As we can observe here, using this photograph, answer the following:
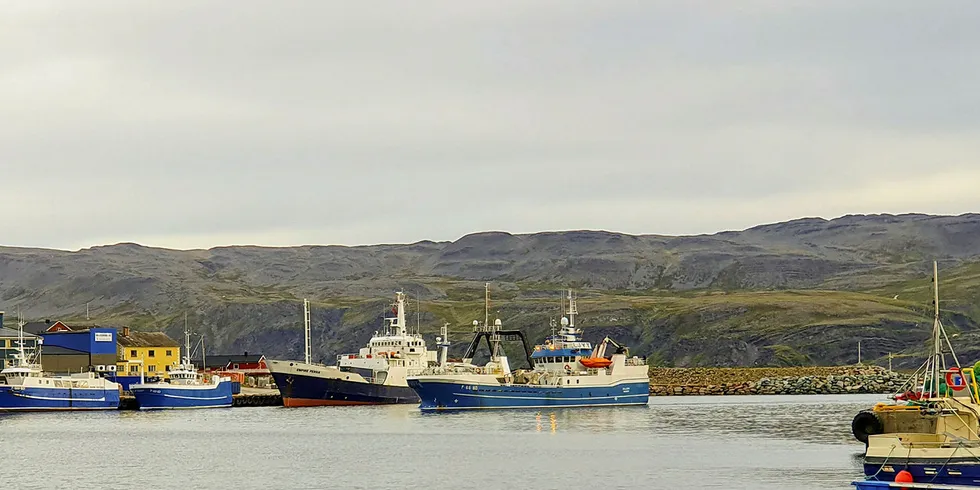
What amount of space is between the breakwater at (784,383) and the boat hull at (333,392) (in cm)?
3857

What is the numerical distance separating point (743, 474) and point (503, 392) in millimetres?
57177

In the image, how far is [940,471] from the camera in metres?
40.5

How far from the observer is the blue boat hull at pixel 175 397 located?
12862 centimetres

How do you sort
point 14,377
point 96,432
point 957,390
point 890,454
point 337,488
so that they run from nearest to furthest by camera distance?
1. point 890,454
2. point 957,390
3. point 337,488
4. point 96,432
5. point 14,377

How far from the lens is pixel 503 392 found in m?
114

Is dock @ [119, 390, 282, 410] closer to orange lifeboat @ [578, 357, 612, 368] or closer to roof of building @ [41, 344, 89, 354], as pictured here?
roof of building @ [41, 344, 89, 354]

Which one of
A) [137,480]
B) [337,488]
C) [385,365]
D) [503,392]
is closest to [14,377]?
[385,365]

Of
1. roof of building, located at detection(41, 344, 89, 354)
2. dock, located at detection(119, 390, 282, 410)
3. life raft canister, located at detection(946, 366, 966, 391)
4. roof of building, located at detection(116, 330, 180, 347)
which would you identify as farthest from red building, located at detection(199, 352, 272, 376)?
life raft canister, located at detection(946, 366, 966, 391)

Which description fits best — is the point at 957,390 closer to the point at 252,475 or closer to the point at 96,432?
the point at 252,475

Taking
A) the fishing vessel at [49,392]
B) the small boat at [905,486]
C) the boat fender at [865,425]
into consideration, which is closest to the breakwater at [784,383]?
the fishing vessel at [49,392]

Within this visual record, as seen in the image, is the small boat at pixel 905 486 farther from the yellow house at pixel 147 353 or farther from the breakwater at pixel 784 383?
the yellow house at pixel 147 353

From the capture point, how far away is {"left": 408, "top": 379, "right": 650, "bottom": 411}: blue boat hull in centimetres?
11269

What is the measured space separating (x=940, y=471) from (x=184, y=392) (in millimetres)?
99585

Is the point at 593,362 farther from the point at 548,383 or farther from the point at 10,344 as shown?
the point at 10,344
